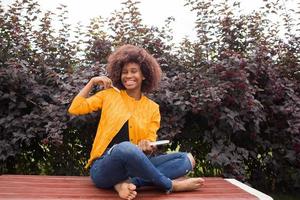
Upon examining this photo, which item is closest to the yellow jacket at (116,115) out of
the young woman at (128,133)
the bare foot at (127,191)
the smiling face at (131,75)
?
the young woman at (128,133)

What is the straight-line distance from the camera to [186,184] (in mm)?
2684

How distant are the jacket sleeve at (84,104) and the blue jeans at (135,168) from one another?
33 centimetres

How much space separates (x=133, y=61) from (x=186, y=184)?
915 mm

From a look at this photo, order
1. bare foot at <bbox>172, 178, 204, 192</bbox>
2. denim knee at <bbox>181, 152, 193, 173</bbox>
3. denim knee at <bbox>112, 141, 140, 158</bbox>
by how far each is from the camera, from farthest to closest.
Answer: denim knee at <bbox>181, 152, 193, 173</bbox>, bare foot at <bbox>172, 178, 204, 192</bbox>, denim knee at <bbox>112, 141, 140, 158</bbox>

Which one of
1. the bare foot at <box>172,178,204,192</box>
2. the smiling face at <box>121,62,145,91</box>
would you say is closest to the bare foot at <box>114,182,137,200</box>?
the bare foot at <box>172,178,204,192</box>

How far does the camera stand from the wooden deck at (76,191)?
8.09ft

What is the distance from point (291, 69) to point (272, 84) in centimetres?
37

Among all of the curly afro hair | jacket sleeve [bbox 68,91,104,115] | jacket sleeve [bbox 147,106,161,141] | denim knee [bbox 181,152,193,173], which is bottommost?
denim knee [bbox 181,152,193,173]

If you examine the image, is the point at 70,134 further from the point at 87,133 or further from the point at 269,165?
the point at 269,165

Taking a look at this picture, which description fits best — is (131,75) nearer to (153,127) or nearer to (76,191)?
(153,127)

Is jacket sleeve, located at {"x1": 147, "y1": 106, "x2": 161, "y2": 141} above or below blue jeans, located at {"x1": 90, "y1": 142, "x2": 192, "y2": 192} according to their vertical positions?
above

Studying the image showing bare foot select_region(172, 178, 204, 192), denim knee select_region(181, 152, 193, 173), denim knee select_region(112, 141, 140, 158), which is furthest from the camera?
denim knee select_region(181, 152, 193, 173)

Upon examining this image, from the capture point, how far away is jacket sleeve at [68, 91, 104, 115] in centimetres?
275

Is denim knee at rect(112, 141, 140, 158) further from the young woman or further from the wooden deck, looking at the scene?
the wooden deck
